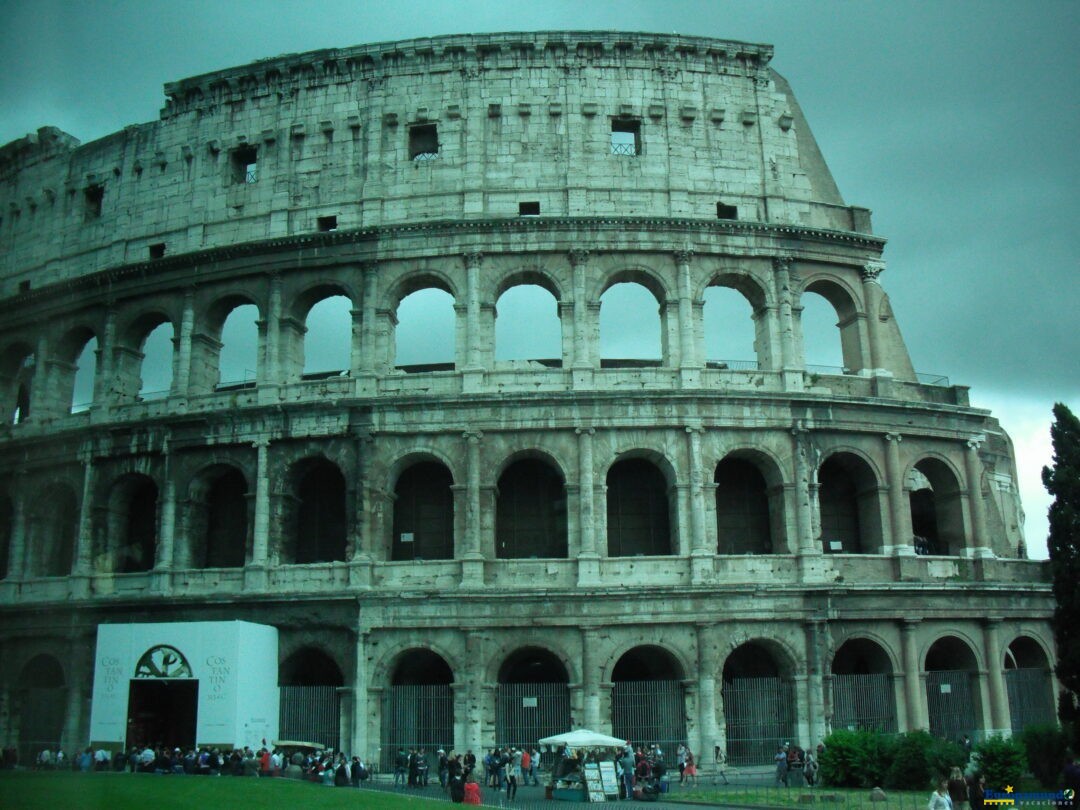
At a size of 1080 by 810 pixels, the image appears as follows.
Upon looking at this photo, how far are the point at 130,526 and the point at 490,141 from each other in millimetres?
14559

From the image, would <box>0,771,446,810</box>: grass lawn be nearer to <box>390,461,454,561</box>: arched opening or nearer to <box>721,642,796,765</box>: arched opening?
<box>390,461,454,561</box>: arched opening

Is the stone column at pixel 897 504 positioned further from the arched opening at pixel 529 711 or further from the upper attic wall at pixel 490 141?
the arched opening at pixel 529 711

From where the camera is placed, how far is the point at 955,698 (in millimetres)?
26641

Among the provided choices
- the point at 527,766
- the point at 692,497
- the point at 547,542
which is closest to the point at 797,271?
the point at 692,497

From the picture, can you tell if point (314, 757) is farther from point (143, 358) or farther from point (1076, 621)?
point (1076, 621)

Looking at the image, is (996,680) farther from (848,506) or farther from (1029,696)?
(848,506)

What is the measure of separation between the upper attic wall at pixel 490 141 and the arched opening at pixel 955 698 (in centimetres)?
1191

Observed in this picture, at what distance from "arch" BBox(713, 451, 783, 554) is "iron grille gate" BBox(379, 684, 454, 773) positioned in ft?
26.1

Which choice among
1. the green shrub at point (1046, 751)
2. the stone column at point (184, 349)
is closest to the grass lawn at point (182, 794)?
the stone column at point (184, 349)

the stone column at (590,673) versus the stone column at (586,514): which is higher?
the stone column at (586,514)

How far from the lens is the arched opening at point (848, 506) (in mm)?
27469

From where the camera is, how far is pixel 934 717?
86.6 feet

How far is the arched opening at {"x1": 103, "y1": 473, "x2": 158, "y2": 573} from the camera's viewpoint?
28.4 m

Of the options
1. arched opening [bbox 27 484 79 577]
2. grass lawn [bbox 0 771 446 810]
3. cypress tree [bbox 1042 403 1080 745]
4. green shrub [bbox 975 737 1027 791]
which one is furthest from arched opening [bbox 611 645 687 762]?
arched opening [bbox 27 484 79 577]
